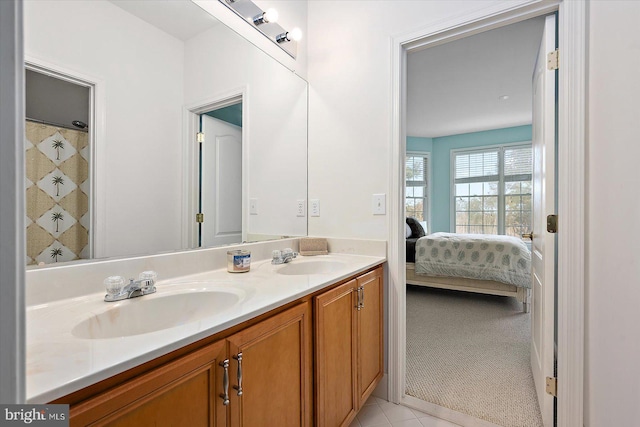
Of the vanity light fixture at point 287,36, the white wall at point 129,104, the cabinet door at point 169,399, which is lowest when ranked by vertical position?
the cabinet door at point 169,399

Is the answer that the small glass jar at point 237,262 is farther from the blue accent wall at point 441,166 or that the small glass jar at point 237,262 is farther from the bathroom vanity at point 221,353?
the blue accent wall at point 441,166

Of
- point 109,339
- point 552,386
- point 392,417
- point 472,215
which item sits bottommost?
point 392,417

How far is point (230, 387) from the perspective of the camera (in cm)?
78

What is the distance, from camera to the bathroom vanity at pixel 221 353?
56cm

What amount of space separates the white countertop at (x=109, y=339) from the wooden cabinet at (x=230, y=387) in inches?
1.9

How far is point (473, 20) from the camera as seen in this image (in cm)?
156

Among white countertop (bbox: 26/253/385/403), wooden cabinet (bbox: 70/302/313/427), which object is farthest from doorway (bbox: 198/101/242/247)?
wooden cabinet (bbox: 70/302/313/427)

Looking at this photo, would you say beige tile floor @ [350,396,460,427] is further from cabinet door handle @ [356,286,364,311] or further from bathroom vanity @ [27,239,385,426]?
cabinet door handle @ [356,286,364,311]

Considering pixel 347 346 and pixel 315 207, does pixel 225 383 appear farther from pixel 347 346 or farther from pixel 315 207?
pixel 315 207

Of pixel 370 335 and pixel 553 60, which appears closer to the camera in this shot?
pixel 553 60

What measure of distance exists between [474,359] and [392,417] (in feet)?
3.01

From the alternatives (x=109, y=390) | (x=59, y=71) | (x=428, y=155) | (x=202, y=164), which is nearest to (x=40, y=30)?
(x=59, y=71)

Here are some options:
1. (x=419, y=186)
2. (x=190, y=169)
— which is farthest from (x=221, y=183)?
(x=419, y=186)

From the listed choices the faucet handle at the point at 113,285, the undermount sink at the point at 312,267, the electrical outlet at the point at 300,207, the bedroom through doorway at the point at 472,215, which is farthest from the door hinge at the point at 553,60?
the faucet handle at the point at 113,285
